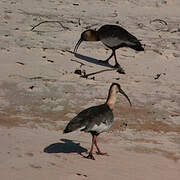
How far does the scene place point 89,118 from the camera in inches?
326

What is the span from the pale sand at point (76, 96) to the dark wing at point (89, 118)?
0.53 m

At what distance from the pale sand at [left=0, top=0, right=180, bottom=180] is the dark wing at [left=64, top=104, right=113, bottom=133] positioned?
0.53 m

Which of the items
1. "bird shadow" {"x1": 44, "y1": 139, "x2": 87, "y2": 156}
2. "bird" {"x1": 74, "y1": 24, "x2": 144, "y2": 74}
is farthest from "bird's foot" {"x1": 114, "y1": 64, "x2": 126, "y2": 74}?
"bird shadow" {"x1": 44, "y1": 139, "x2": 87, "y2": 156}

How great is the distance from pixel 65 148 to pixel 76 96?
310cm

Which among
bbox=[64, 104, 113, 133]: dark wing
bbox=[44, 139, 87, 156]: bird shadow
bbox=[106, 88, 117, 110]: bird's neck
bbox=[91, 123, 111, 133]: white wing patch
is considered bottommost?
bbox=[44, 139, 87, 156]: bird shadow

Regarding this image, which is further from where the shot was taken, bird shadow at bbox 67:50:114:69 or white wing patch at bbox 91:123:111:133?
bird shadow at bbox 67:50:114:69

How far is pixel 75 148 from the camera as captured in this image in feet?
29.0

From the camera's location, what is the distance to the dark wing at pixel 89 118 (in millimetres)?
8062

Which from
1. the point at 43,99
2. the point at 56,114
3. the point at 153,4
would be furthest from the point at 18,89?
the point at 153,4

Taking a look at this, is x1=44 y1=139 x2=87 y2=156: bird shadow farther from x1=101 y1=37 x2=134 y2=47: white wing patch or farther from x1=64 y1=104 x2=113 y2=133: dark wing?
x1=101 y1=37 x2=134 y2=47: white wing patch

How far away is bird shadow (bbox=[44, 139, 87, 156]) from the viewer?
8.60 meters

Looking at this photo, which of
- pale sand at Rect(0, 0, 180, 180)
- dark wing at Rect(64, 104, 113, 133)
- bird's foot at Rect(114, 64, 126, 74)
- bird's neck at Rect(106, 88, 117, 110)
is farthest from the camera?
bird's foot at Rect(114, 64, 126, 74)

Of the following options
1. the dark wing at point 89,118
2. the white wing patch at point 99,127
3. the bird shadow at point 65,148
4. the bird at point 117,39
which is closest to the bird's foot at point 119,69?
the bird at point 117,39

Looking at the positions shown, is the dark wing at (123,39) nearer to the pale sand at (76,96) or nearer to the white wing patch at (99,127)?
the pale sand at (76,96)
